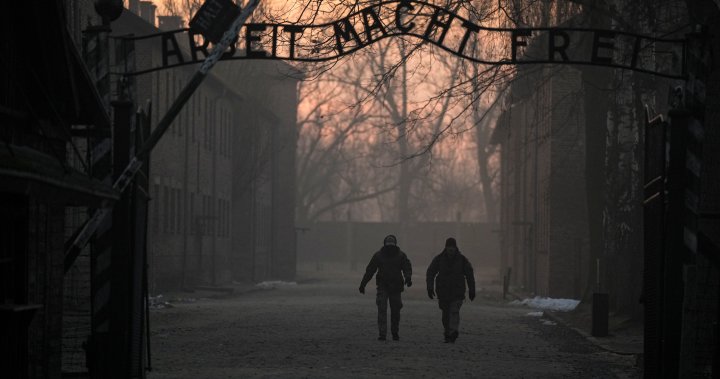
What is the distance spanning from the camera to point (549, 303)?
36.5m

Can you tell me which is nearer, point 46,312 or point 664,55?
point 46,312

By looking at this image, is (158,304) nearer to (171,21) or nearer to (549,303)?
(549,303)

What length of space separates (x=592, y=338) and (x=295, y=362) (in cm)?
769

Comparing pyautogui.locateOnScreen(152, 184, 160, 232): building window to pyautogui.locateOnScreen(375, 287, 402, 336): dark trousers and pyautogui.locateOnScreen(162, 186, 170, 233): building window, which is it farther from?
pyautogui.locateOnScreen(375, 287, 402, 336): dark trousers

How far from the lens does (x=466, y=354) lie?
2005 centimetres

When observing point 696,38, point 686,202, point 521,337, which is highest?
point 696,38

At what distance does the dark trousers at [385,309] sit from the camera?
2242 cm

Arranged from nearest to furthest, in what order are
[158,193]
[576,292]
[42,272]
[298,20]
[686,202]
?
[42,272] → [686,202] → [298,20] → [576,292] → [158,193]

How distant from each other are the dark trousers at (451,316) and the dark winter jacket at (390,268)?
0.78 meters

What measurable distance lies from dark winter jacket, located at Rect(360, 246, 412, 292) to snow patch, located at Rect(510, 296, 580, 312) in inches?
400

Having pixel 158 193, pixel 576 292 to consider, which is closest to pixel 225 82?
pixel 158 193

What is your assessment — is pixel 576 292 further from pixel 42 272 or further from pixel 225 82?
pixel 42 272

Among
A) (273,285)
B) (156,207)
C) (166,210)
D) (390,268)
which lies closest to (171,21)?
(273,285)

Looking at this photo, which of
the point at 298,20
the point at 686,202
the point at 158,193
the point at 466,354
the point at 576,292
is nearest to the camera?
the point at 686,202
